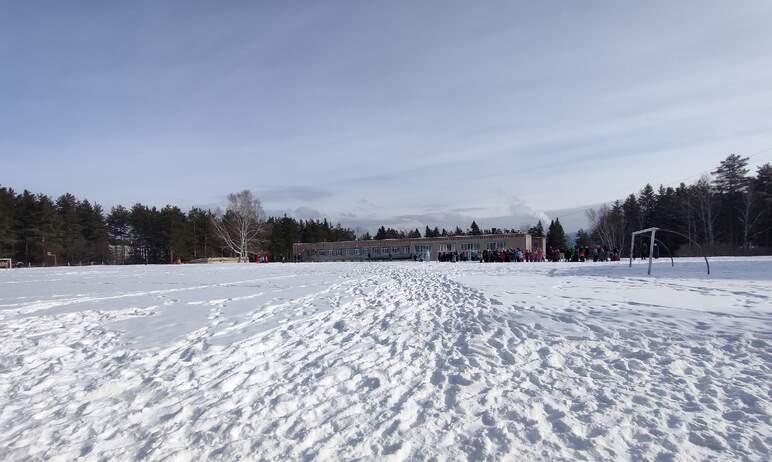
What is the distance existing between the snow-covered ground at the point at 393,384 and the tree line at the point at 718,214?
41140 mm

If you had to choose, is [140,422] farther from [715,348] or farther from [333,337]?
[715,348]

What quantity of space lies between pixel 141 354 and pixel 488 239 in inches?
2166

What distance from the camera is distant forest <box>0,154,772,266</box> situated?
164 ft

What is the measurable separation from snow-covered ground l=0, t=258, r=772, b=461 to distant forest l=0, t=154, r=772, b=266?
4149 centimetres

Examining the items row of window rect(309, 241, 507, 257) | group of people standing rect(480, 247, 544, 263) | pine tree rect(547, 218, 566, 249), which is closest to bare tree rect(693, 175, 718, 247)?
row of window rect(309, 241, 507, 257)

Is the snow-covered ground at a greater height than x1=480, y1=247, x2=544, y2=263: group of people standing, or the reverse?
x1=480, y1=247, x2=544, y2=263: group of people standing

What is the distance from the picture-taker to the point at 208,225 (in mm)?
68938

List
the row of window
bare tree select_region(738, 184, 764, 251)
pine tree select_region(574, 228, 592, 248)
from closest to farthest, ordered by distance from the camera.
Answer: bare tree select_region(738, 184, 764, 251)
the row of window
pine tree select_region(574, 228, 592, 248)

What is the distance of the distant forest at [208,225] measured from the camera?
49875 mm

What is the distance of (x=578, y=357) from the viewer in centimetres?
549

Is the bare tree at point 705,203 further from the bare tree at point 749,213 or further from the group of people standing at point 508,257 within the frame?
the group of people standing at point 508,257

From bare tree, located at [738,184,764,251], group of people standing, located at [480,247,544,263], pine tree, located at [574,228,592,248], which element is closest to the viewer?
group of people standing, located at [480,247,544,263]

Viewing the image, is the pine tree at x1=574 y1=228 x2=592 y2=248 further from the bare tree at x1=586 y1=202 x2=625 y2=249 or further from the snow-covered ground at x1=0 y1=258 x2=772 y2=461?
the snow-covered ground at x1=0 y1=258 x2=772 y2=461

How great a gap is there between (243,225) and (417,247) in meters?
24.2
